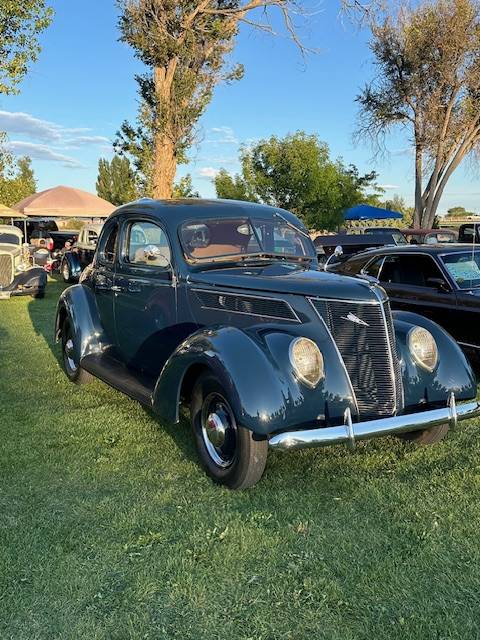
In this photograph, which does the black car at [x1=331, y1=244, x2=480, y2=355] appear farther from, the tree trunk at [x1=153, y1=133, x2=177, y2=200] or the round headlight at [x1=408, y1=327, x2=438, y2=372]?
the tree trunk at [x1=153, y1=133, x2=177, y2=200]

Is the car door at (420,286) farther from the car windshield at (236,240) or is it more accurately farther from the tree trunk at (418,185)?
the tree trunk at (418,185)

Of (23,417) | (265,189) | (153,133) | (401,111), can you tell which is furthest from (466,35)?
(23,417)

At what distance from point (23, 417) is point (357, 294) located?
129 inches

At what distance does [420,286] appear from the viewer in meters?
7.20

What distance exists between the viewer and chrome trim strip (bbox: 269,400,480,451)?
3311 millimetres

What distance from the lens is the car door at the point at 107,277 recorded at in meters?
5.77

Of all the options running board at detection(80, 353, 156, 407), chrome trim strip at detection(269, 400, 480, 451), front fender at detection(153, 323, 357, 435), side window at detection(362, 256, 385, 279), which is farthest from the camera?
side window at detection(362, 256, 385, 279)

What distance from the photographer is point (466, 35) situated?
17.5 m

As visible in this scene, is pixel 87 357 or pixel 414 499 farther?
pixel 87 357

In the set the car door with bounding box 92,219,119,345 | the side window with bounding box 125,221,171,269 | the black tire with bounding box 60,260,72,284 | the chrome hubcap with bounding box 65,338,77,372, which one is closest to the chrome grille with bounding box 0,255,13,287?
the black tire with bounding box 60,260,72,284

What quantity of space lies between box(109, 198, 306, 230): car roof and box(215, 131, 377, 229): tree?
27.0 m

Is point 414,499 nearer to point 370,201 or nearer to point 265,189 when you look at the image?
point 265,189

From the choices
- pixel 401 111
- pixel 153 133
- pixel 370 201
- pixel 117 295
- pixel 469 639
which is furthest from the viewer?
pixel 370 201

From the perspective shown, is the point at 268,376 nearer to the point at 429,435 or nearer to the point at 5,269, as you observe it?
the point at 429,435
